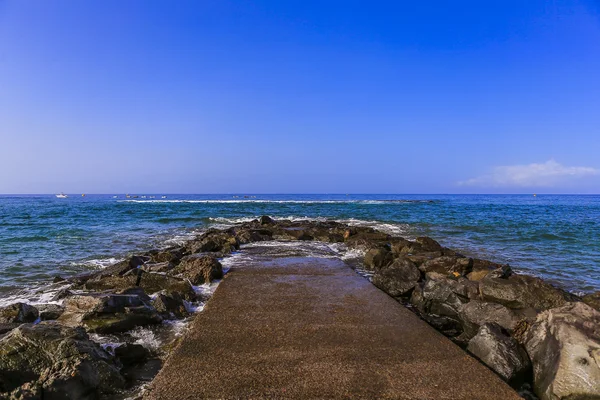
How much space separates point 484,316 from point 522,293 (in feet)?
4.40

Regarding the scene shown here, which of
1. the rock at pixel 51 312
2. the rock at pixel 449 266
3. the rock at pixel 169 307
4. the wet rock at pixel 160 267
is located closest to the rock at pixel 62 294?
the rock at pixel 51 312

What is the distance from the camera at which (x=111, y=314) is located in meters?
5.09

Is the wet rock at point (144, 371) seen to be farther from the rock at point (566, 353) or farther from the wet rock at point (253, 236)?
the wet rock at point (253, 236)

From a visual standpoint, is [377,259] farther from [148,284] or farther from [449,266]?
[148,284]

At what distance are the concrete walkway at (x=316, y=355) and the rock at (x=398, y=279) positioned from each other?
5.09 ft

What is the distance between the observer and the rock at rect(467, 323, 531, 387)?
12.2 feet

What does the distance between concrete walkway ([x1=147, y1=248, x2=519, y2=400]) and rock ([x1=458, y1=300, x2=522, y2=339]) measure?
1155mm

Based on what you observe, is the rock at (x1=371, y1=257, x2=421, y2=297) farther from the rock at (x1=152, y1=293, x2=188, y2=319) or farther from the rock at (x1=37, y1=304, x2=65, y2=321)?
the rock at (x1=37, y1=304, x2=65, y2=321)

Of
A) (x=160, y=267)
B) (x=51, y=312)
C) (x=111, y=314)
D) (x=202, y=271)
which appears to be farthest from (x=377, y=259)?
(x=51, y=312)

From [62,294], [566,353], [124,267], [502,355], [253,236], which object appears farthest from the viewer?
[253,236]

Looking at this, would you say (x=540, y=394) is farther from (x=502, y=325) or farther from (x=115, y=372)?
(x=115, y=372)

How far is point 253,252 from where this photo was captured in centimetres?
1035

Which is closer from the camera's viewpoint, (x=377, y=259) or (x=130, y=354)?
(x=130, y=354)

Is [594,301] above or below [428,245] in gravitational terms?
above
